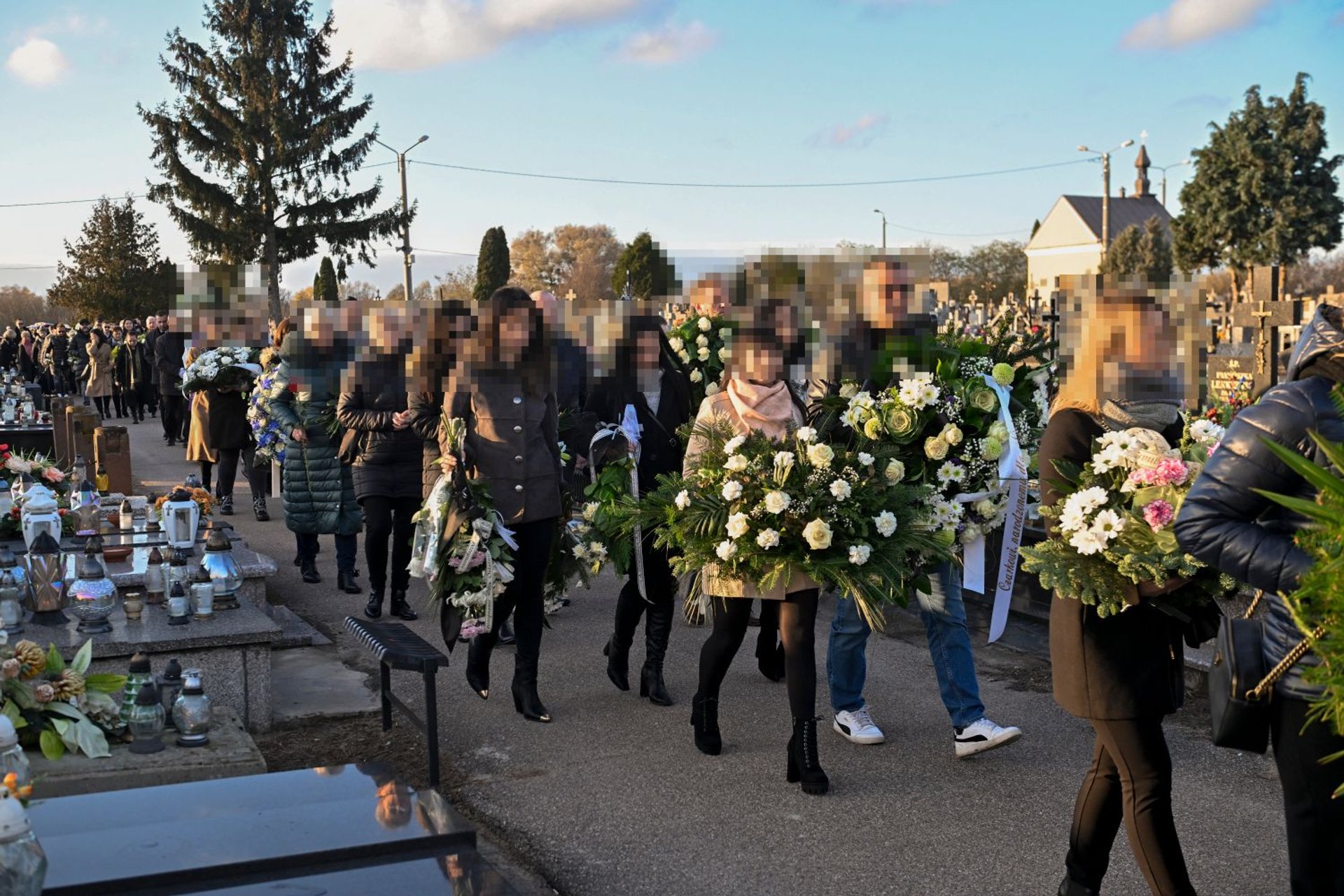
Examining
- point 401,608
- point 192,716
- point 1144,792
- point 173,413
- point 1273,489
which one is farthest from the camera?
point 173,413

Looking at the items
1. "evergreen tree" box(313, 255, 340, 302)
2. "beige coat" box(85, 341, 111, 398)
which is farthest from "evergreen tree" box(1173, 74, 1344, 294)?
"beige coat" box(85, 341, 111, 398)

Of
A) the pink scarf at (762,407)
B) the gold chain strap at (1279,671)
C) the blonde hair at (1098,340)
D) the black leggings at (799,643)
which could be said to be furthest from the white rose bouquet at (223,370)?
the gold chain strap at (1279,671)

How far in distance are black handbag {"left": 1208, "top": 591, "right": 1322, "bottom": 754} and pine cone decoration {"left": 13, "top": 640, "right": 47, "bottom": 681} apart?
3863 mm

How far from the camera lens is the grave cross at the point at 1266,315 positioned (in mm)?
14156

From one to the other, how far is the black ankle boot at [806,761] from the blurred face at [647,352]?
2.21m

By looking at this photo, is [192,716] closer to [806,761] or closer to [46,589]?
[46,589]

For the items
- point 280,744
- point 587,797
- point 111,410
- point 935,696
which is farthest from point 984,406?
point 111,410

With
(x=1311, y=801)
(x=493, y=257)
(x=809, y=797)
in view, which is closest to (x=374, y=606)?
(x=809, y=797)

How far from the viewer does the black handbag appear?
9.66 ft

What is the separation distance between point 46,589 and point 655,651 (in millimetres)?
2815

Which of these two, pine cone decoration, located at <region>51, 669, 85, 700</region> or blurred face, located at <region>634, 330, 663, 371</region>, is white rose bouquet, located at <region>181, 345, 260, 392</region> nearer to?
blurred face, located at <region>634, 330, 663, 371</region>

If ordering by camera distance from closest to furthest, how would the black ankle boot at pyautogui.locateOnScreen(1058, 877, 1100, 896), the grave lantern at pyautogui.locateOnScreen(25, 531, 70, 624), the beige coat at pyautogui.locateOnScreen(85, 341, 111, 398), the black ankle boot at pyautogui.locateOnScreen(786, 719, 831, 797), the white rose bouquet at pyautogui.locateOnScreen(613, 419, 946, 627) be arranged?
the black ankle boot at pyautogui.locateOnScreen(1058, 877, 1100, 896) → the white rose bouquet at pyautogui.locateOnScreen(613, 419, 946, 627) → the black ankle boot at pyautogui.locateOnScreen(786, 719, 831, 797) → the grave lantern at pyautogui.locateOnScreen(25, 531, 70, 624) → the beige coat at pyautogui.locateOnScreen(85, 341, 111, 398)

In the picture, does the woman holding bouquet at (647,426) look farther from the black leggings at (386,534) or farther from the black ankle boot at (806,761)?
the black leggings at (386,534)

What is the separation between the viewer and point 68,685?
4.66 metres
